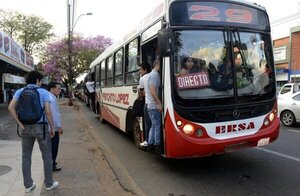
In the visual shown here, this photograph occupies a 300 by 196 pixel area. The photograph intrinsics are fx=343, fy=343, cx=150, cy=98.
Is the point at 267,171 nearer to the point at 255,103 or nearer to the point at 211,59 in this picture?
the point at 255,103

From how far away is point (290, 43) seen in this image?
3425 centimetres

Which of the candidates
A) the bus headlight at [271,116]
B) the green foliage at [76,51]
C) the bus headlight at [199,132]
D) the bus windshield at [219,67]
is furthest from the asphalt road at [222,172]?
the green foliage at [76,51]

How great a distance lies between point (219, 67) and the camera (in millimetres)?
5840

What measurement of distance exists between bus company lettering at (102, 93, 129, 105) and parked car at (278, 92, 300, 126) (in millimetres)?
6610

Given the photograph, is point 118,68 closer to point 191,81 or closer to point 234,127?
point 191,81

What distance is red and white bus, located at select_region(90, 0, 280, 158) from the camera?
220 inches

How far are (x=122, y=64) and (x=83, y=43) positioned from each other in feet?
126

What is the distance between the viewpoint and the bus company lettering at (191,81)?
18.5 feet

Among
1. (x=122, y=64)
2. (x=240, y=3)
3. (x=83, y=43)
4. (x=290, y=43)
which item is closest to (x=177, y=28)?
(x=240, y=3)

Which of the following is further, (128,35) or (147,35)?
(128,35)

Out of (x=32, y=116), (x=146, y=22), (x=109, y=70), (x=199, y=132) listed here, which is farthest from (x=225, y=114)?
(x=109, y=70)

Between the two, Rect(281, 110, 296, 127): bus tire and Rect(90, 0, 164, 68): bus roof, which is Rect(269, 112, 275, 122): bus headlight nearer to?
Rect(90, 0, 164, 68): bus roof

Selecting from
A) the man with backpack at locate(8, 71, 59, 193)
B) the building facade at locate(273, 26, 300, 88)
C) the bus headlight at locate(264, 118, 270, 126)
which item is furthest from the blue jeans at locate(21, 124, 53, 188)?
the building facade at locate(273, 26, 300, 88)

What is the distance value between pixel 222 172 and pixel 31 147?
135 inches
